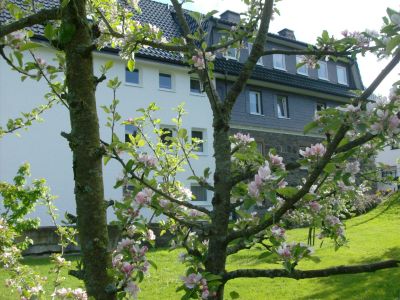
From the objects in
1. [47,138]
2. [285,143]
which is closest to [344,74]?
[285,143]

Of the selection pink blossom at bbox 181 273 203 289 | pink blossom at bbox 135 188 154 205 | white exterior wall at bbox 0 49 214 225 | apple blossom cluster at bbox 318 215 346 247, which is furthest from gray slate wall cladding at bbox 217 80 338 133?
pink blossom at bbox 181 273 203 289

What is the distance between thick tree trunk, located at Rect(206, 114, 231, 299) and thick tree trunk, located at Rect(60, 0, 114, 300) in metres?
0.40

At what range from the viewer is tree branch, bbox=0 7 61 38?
1635mm

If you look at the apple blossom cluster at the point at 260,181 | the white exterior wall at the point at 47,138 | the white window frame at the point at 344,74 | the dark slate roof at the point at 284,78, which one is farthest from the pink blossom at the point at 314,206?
the white window frame at the point at 344,74

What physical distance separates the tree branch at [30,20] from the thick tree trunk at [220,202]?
0.73m

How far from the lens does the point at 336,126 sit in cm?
142

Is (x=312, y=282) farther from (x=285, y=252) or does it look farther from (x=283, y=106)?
(x=283, y=106)

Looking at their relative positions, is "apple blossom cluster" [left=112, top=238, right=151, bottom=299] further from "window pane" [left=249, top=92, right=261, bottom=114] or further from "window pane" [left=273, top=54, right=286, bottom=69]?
"window pane" [left=273, top=54, right=286, bottom=69]

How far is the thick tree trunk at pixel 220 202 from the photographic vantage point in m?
1.67

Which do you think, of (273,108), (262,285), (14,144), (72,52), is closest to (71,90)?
(72,52)

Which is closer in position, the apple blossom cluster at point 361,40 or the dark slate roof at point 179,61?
the apple blossom cluster at point 361,40

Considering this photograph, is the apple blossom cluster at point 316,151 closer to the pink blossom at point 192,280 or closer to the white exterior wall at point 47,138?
the pink blossom at point 192,280

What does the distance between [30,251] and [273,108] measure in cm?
1386

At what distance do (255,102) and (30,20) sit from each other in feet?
66.8
